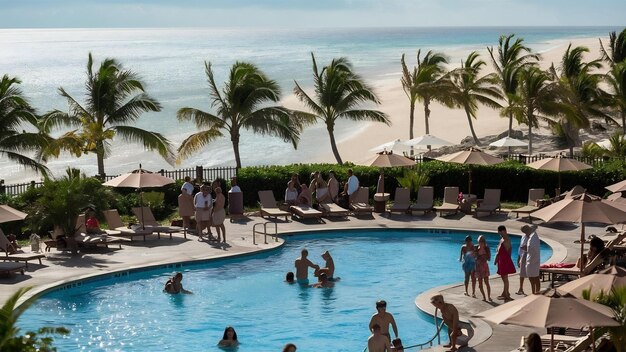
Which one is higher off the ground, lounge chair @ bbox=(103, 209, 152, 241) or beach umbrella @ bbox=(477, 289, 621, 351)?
lounge chair @ bbox=(103, 209, 152, 241)

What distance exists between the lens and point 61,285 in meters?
21.5

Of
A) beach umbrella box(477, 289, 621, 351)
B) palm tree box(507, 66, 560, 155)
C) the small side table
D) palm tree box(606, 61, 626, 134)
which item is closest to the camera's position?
beach umbrella box(477, 289, 621, 351)

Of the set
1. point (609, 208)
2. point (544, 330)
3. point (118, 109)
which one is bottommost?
point (544, 330)

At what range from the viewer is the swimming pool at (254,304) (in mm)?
18516

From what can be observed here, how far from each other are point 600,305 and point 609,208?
7.70 m

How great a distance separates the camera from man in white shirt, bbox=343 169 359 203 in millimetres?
29938

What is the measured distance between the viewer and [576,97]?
47625 millimetres

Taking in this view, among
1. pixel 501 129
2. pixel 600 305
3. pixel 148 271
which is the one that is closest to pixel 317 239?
pixel 148 271

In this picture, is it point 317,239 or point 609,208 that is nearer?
point 609,208

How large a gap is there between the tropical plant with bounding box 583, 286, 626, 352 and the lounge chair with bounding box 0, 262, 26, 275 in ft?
43.1

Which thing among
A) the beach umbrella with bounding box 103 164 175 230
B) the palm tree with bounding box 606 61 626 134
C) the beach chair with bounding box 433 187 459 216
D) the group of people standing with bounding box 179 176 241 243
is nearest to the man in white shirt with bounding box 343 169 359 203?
the beach chair with bounding box 433 187 459 216

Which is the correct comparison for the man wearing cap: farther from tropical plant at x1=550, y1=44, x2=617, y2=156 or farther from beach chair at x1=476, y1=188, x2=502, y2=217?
tropical plant at x1=550, y1=44, x2=617, y2=156

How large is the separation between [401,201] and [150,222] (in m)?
7.77

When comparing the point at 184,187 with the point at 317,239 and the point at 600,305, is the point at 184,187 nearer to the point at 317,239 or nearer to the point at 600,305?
the point at 317,239
